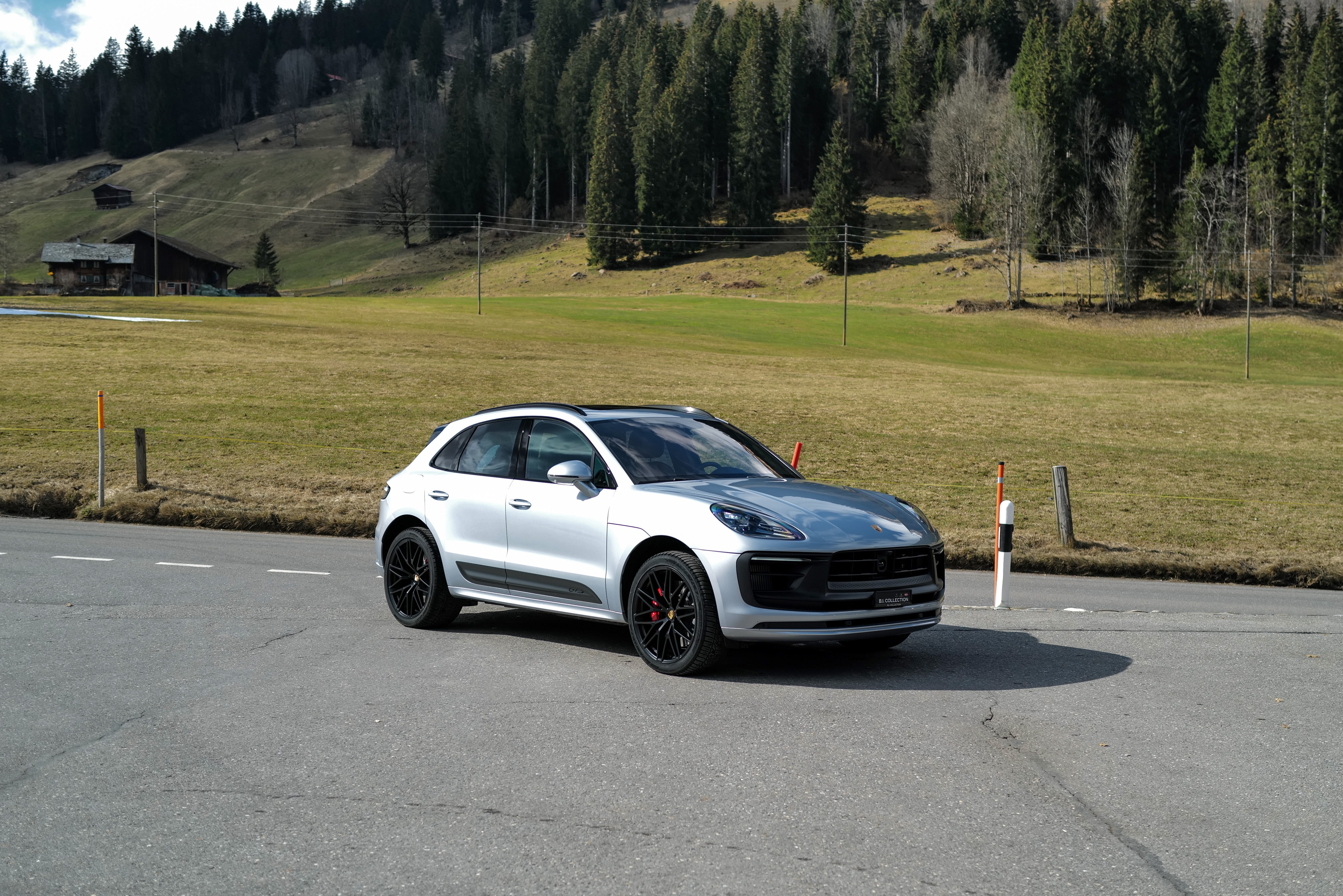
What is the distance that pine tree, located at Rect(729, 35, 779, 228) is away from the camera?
112500 mm

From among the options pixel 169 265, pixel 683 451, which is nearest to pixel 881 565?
pixel 683 451

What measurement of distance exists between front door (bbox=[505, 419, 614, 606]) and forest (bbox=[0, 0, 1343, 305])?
74.2 meters

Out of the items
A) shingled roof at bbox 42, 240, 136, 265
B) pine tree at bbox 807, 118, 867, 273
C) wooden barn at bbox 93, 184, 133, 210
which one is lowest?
shingled roof at bbox 42, 240, 136, 265

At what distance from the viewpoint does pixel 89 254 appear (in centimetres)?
10544

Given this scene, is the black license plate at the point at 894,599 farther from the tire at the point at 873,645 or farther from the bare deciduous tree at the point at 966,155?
the bare deciduous tree at the point at 966,155

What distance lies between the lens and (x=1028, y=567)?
14.5m

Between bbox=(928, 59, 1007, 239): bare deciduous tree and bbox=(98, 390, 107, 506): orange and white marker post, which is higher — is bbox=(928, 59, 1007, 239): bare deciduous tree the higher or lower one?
the higher one

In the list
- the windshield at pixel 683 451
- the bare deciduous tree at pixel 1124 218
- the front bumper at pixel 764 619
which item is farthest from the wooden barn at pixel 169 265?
the front bumper at pixel 764 619

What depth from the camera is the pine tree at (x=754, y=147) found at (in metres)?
112

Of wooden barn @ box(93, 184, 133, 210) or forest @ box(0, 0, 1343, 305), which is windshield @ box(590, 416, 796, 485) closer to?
forest @ box(0, 0, 1343, 305)

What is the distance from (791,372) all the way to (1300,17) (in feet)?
305

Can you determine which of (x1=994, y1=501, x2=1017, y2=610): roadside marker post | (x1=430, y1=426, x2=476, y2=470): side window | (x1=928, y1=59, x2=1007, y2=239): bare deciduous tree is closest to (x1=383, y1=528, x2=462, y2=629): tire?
(x1=430, y1=426, x2=476, y2=470): side window

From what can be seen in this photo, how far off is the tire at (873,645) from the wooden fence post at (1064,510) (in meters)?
7.02

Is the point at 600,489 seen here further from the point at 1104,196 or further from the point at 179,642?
the point at 1104,196
